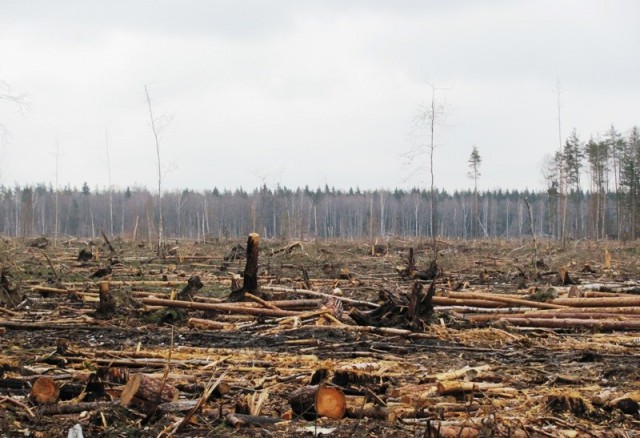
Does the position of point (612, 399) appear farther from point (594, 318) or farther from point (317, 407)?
point (594, 318)

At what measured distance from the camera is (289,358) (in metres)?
7.62

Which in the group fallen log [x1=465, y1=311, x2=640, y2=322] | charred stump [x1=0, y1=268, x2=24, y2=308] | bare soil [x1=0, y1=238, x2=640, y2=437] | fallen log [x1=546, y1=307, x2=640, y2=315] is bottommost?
bare soil [x1=0, y1=238, x2=640, y2=437]

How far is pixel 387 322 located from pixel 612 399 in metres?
4.53

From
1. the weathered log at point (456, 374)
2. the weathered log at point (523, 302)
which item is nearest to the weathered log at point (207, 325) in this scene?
the weathered log at point (523, 302)

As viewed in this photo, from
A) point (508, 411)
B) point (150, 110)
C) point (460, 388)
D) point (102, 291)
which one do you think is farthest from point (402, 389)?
point (150, 110)

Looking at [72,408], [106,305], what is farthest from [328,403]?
[106,305]

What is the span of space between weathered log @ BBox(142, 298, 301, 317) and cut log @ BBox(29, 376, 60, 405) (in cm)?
528

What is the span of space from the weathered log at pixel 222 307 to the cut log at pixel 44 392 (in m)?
5.28

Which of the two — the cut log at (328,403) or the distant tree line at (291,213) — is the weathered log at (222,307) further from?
the distant tree line at (291,213)

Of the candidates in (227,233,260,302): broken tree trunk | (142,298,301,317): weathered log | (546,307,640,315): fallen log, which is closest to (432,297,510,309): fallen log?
(546,307,640,315): fallen log

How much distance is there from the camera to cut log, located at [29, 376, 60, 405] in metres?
5.44

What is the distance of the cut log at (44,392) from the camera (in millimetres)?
5438

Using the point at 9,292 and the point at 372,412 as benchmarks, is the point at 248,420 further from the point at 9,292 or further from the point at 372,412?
the point at 9,292

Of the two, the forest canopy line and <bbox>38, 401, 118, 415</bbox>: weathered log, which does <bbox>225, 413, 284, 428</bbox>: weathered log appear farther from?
the forest canopy line
